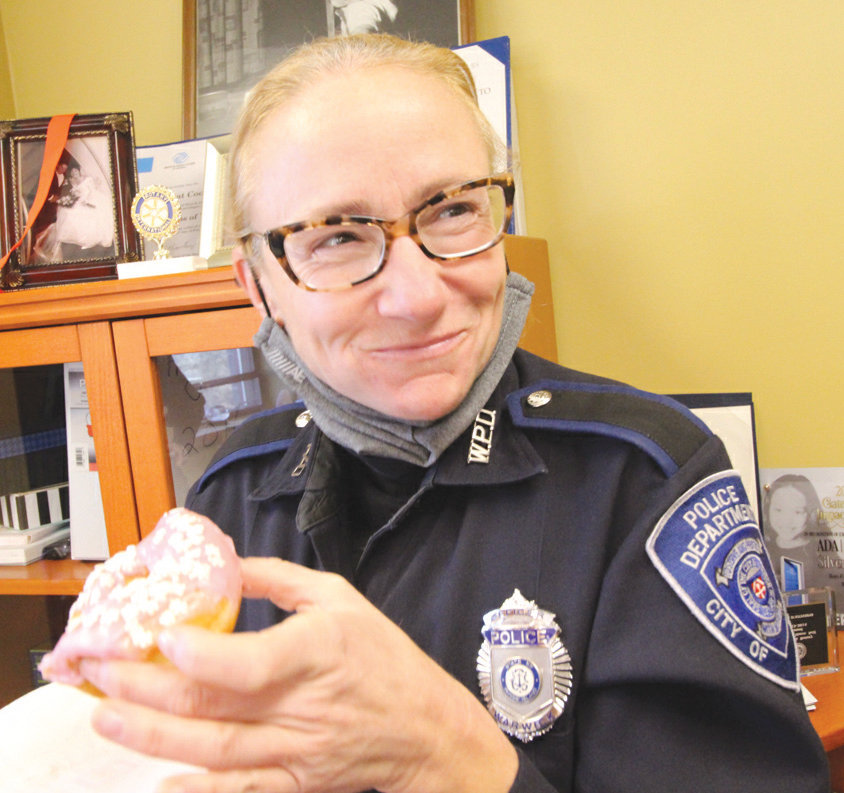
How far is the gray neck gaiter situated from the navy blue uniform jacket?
0.03 meters

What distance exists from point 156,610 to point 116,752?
0.79 ft

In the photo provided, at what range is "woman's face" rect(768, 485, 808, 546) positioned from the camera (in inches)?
48.6

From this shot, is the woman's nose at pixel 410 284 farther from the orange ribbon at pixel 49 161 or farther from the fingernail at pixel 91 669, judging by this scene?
the orange ribbon at pixel 49 161

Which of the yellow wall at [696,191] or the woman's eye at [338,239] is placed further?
the yellow wall at [696,191]

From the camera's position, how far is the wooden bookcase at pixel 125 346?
117 cm

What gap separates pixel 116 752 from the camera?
0.60 metres

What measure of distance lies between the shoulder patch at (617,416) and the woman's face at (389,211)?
9 centimetres

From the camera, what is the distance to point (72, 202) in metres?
1.37

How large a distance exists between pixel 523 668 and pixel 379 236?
1.53ft

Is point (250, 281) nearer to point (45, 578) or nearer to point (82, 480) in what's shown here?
point (82, 480)

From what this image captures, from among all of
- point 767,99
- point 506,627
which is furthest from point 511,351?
point 767,99

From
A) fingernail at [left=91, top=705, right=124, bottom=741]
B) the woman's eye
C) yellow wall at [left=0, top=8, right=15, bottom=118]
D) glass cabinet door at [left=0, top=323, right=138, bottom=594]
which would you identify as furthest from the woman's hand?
yellow wall at [left=0, top=8, right=15, bottom=118]

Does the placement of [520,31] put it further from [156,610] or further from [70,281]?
[156,610]

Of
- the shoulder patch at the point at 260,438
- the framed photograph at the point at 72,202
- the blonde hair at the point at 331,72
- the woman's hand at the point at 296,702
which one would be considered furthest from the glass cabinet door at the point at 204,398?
the woman's hand at the point at 296,702
